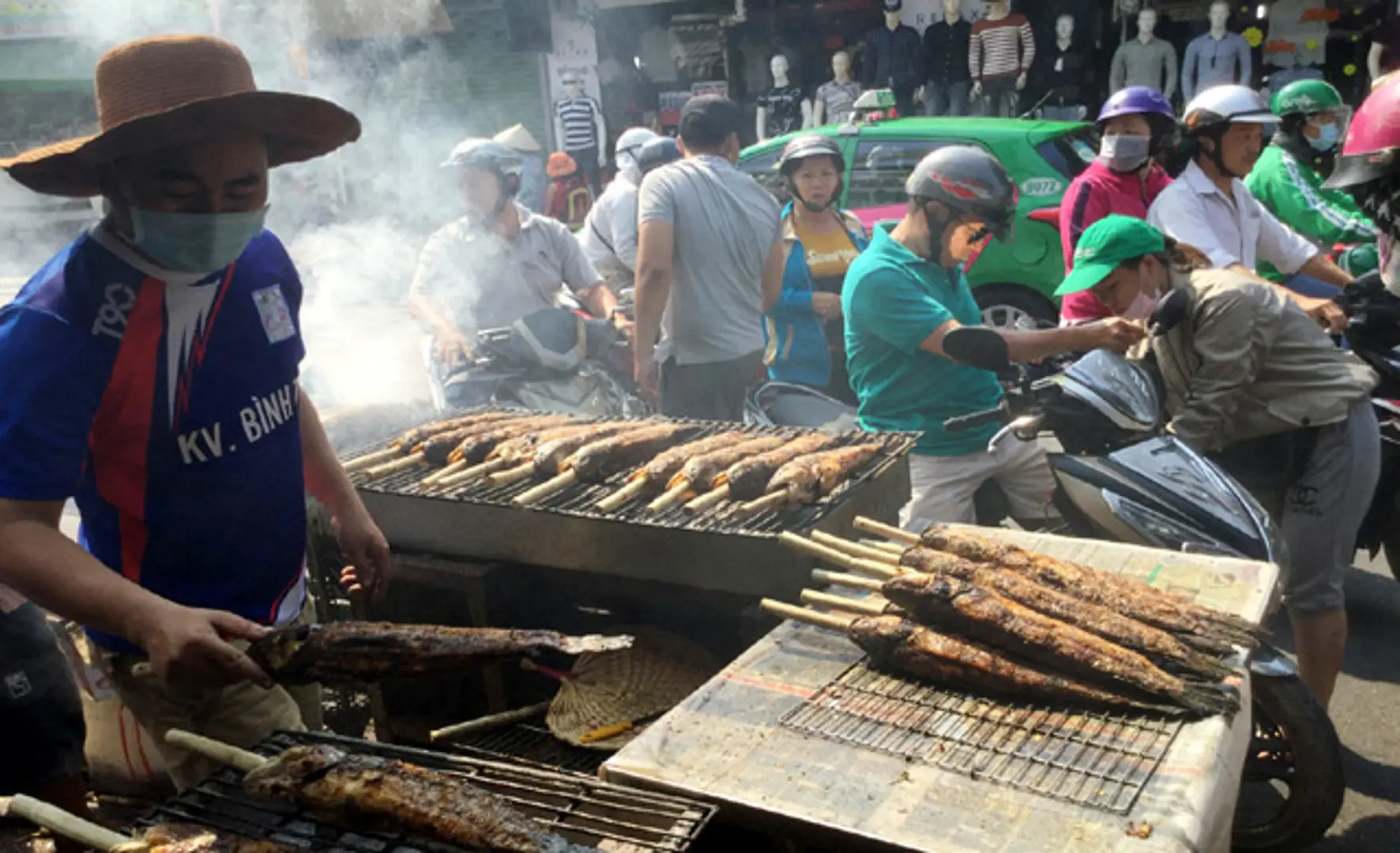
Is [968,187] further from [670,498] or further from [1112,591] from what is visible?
[1112,591]

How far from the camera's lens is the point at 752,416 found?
612 centimetres

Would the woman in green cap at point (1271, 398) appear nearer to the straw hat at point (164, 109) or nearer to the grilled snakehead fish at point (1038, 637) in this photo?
the grilled snakehead fish at point (1038, 637)

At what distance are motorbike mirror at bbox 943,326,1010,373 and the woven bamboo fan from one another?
4.92 feet

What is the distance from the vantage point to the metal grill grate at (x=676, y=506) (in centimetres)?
340

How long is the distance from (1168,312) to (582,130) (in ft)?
50.1

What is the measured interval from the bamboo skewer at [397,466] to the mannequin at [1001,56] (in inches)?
533

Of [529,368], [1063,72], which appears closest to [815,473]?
[529,368]

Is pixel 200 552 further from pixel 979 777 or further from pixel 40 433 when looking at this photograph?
pixel 979 777

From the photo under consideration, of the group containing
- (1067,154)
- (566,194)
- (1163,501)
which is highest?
(1067,154)

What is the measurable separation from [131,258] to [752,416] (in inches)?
156

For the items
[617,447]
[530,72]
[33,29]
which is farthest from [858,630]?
[530,72]

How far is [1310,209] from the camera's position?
6.72 meters

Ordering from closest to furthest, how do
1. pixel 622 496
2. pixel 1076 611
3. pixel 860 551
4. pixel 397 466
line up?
pixel 1076 611, pixel 860 551, pixel 622 496, pixel 397 466

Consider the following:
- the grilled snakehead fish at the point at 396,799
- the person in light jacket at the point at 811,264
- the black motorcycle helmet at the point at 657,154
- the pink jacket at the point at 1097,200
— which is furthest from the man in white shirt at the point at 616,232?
the grilled snakehead fish at the point at 396,799
